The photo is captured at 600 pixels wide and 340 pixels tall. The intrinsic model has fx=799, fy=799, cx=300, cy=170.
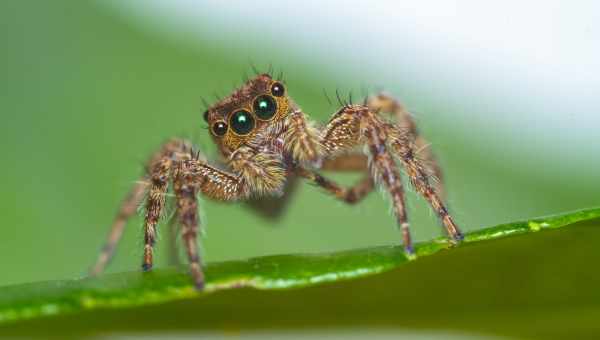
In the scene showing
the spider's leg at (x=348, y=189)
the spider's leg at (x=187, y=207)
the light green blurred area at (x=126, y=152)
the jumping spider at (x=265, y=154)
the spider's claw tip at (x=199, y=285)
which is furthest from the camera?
the spider's leg at (x=348, y=189)

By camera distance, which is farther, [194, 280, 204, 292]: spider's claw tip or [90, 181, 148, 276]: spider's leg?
[90, 181, 148, 276]: spider's leg

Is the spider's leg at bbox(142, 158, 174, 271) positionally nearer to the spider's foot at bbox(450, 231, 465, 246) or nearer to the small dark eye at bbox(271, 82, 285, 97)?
Answer: the small dark eye at bbox(271, 82, 285, 97)

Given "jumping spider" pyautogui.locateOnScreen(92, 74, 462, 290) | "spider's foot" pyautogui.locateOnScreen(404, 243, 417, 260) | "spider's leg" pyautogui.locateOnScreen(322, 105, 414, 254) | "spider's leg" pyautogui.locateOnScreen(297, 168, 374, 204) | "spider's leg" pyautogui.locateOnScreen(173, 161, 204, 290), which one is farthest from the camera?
"spider's leg" pyautogui.locateOnScreen(297, 168, 374, 204)

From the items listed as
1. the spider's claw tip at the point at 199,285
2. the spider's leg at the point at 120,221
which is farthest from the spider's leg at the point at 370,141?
the spider's leg at the point at 120,221

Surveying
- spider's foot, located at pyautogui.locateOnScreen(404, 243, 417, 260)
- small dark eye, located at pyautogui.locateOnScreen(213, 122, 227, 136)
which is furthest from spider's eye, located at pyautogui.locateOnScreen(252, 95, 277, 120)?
spider's foot, located at pyautogui.locateOnScreen(404, 243, 417, 260)

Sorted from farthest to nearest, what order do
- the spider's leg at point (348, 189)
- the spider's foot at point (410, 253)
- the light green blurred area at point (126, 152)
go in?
1. the spider's leg at point (348, 189)
2. the light green blurred area at point (126, 152)
3. the spider's foot at point (410, 253)

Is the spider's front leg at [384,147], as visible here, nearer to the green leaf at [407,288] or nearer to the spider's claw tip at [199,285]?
the green leaf at [407,288]

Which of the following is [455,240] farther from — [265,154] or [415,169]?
[265,154]

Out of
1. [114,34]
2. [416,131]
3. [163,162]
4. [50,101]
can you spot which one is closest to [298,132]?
[163,162]
